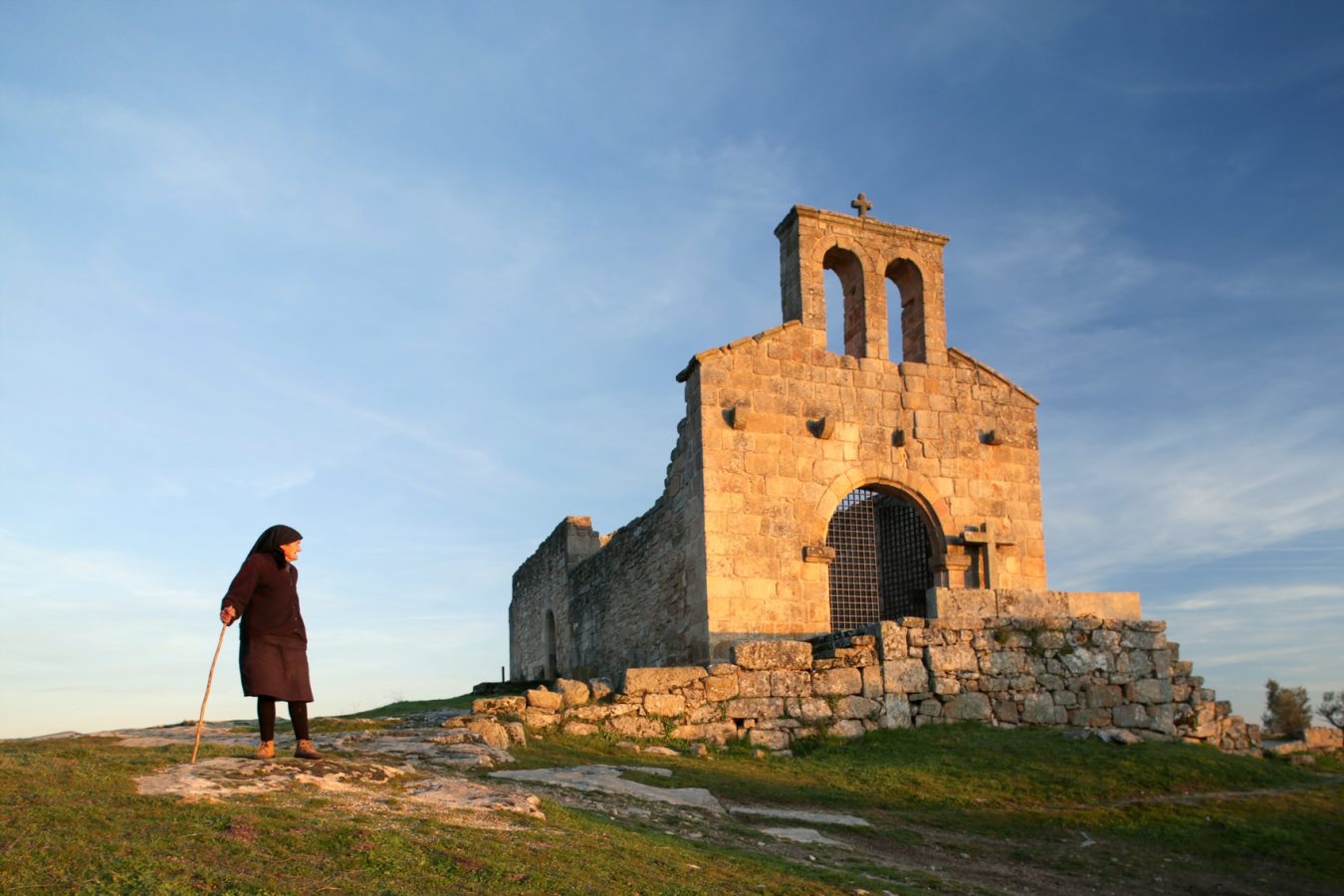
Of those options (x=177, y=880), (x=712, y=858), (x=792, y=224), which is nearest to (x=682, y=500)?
(x=792, y=224)

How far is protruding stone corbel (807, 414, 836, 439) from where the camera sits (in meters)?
18.1

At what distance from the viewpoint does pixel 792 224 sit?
1906 cm

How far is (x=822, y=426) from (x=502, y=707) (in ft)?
23.4

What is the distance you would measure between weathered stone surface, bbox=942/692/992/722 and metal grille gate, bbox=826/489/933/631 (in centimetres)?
368

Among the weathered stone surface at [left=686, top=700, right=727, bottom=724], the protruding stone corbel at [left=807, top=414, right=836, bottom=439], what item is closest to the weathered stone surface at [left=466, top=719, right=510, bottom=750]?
the weathered stone surface at [left=686, top=700, right=727, bottom=724]

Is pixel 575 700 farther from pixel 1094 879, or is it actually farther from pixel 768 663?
pixel 1094 879

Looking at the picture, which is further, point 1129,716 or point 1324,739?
point 1324,739

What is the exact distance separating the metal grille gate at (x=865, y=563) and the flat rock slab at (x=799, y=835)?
32.8 feet

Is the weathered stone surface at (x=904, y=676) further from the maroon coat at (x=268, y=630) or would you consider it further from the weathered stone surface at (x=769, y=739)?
the maroon coat at (x=268, y=630)

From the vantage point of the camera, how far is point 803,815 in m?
10.5

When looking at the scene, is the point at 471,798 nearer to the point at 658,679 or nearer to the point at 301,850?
the point at 301,850

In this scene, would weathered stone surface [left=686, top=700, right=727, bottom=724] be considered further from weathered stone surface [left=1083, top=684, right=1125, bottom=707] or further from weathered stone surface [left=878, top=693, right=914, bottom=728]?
weathered stone surface [left=1083, top=684, right=1125, bottom=707]

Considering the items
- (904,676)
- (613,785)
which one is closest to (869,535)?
(904,676)

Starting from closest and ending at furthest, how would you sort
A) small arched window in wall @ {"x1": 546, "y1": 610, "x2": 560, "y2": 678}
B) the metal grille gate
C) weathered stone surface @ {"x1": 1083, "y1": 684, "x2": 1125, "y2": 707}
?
1. weathered stone surface @ {"x1": 1083, "y1": 684, "x2": 1125, "y2": 707}
2. the metal grille gate
3. small arched window in wall @ {"x1": 546, "y1": 610, "x2": 560, "y2": 678}
